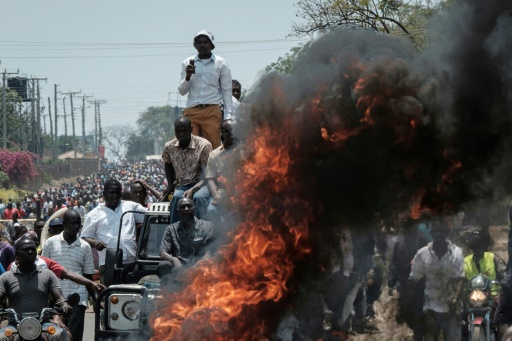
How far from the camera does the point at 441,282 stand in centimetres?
1200

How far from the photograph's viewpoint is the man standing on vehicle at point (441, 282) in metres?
11.8

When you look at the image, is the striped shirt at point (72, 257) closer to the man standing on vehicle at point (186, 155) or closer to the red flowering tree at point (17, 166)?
the man standing on vehicle at point (186, 155)

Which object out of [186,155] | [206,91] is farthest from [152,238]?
[206,91]

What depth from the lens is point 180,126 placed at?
488 inches

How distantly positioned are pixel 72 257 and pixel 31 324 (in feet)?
7.32

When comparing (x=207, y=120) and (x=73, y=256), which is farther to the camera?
(x=207, y=120)

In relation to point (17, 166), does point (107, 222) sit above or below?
below

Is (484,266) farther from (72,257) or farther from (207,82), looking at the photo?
(72,257)

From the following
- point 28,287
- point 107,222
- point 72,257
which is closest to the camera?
point 28,287

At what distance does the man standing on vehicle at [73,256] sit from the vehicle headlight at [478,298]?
4493mm

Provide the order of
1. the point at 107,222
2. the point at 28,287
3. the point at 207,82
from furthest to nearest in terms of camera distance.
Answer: the point at 207,82 → the point at 107,222 → the point at 28,287

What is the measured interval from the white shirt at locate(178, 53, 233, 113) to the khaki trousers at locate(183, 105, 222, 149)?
3.7 inches

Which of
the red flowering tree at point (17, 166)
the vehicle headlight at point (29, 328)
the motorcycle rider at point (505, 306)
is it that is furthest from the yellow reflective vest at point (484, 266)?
the red flowering tree at point (17, 166)

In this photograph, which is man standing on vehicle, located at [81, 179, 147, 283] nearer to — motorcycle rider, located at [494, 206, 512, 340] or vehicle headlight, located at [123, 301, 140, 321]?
vehicle headlight, located at [123, 301, 140, 321]
